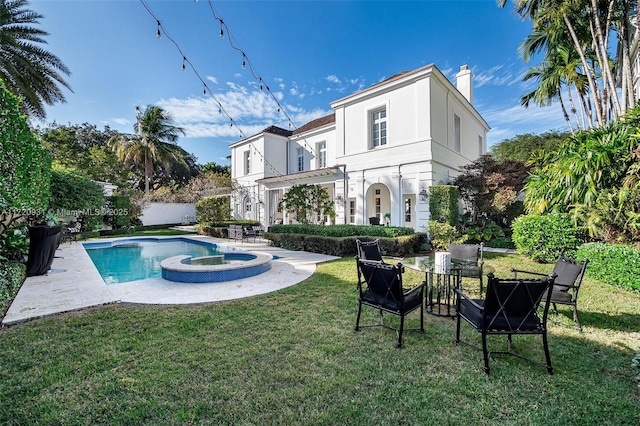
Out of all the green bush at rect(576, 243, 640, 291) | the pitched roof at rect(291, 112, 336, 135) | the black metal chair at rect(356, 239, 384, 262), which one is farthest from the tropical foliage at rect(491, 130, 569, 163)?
the black metal chair at rect(356, 239, 384, 262)

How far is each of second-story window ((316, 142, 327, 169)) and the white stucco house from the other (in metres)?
0.07

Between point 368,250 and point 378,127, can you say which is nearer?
point 368,250

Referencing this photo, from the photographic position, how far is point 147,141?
84.6 ft

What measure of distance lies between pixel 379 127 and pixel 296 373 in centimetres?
1301

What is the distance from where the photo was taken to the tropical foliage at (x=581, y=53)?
10.3m

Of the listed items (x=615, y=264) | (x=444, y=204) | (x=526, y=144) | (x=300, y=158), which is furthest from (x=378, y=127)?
(x=526, y=144)

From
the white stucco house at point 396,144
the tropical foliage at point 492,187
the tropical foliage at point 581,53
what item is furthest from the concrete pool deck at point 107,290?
the tropical foliage at point 581,53

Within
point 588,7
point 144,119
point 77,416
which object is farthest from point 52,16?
point 588,7

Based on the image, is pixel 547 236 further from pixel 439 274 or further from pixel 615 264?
pixel 439 274

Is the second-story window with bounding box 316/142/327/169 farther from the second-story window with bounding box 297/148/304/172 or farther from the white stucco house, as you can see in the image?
the second-story window with bounding box 297/148/304/172

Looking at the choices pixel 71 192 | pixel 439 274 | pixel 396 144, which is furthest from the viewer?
pixel 396 144

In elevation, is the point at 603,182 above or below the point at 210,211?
above

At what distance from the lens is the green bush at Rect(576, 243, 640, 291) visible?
17.8 ft

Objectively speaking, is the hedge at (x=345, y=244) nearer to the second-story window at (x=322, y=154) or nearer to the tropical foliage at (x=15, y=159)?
the second-story window at (x=322, y=154)
